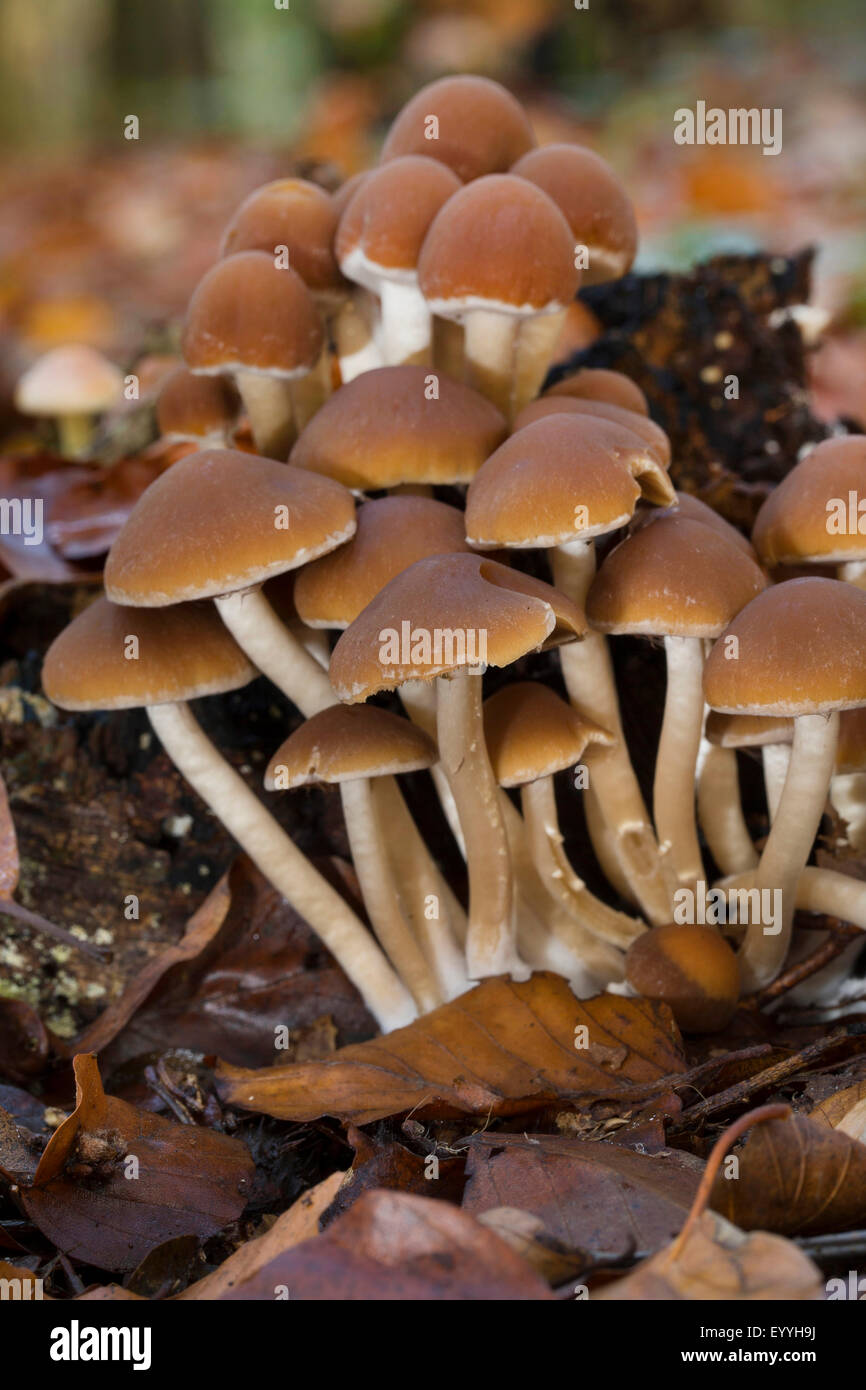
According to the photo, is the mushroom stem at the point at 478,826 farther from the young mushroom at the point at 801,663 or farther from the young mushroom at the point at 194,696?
the young mushroom at the point at 801,663

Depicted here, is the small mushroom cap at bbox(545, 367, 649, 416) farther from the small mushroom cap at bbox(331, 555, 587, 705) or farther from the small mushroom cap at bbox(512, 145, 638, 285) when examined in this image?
the small mushroom cap at bbox(331, 555, 587, 705)

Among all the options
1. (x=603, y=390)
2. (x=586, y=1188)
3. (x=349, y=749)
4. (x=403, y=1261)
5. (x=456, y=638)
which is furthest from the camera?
(x=603, y=390)

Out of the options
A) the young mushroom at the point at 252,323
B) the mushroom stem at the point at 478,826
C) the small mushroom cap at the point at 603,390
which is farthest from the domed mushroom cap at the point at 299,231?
the mushroom stem at the point at 478,826

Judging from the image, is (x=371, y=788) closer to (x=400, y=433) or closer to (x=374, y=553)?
(x=374, y=553)

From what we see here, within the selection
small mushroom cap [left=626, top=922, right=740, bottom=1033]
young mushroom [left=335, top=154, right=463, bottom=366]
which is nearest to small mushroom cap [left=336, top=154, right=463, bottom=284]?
young mushroom [left=335, top=154, right=463, bottom=366]

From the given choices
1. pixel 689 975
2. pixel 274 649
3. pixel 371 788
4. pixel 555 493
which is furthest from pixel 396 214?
pixel 689 975

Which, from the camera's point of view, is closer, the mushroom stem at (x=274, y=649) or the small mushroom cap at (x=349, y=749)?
the small mushroom cap at (x=349, y=749)

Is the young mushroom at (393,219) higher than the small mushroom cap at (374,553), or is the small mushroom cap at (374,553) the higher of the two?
the young mushroom at (393,219)
